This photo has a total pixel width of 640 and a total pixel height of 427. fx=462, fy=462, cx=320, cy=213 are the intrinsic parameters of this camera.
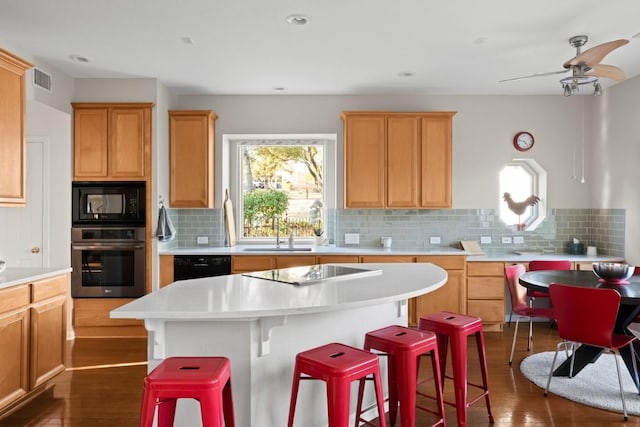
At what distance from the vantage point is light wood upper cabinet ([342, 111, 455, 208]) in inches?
207

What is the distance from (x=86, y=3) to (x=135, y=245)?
242cm

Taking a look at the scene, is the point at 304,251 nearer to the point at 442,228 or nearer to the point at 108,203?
the point at 442,228

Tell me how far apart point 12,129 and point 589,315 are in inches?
166

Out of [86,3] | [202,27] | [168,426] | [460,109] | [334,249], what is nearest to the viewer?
[168,426]

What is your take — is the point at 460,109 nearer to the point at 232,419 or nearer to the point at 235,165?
the point at 235,165

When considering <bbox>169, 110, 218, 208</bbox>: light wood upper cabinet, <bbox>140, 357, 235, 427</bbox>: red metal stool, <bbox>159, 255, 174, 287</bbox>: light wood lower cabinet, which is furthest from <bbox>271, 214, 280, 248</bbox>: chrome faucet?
<bbox>140, 357, 235, 427</bbox>: red metal stool

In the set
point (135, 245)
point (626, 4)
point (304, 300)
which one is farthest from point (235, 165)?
point (626, 4)

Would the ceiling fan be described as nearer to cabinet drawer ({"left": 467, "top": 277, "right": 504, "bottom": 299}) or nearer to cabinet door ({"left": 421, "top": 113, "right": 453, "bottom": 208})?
cabinet door ({"left": 421, "top": 113, "right": 453, "bottom": 208})

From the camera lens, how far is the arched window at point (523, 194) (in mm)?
5633

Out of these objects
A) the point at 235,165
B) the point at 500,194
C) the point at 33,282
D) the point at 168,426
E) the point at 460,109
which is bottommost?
the point at 168,426

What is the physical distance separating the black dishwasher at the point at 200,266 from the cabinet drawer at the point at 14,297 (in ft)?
6.20

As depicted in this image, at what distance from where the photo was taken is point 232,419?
7.06 feet

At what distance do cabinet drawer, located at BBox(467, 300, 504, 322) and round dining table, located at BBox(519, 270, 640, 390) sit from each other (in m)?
1.14

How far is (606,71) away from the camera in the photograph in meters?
3.44
